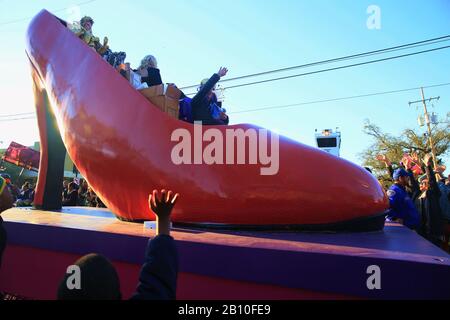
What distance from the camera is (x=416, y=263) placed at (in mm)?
1381

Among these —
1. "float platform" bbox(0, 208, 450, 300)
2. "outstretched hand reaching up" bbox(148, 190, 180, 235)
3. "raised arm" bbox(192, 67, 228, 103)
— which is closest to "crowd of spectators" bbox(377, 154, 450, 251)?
"float platform" bbox(0, 208, 450, 300)

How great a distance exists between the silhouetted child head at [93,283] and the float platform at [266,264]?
84 centimetres

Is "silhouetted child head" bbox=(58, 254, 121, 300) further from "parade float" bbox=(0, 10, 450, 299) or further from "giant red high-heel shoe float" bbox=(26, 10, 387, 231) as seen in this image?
"giant red high-heel shoe float" bbox=(26, 10, 387, 231)

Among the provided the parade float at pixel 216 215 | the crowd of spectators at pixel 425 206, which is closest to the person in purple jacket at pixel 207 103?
the parade float at pixel 216 215

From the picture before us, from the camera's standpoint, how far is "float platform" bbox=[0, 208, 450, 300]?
141cm

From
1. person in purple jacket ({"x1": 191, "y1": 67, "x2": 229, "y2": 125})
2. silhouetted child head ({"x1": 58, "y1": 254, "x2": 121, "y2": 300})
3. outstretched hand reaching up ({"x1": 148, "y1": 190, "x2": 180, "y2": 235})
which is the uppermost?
person in purple jacket ({"x1": 191, "y1": 67, "x2": 229, "y2": 125})

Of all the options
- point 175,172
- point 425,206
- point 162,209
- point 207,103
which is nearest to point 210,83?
point 207,103

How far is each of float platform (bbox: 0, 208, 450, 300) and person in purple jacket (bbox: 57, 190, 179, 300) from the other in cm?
64

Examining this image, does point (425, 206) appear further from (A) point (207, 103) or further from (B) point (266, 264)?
(B) point (266, 264)

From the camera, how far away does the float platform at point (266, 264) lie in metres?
1.41

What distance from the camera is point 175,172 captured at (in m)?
2.67
